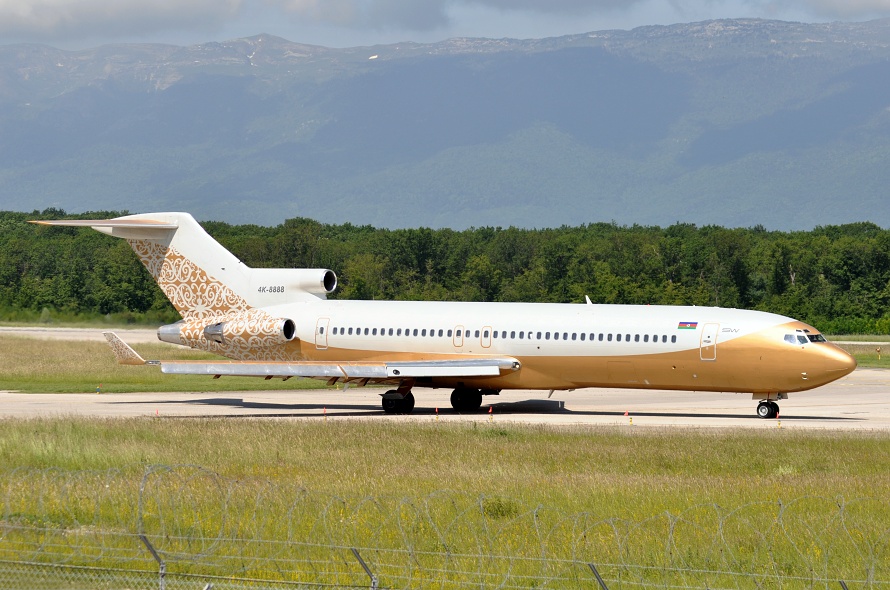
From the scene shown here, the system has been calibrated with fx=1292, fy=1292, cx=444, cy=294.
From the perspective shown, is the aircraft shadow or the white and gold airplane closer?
the white and gold airplane

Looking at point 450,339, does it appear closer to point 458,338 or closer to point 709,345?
point 458,338

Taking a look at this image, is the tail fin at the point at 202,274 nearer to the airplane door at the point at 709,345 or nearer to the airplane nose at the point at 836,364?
the airplane door at the point at 709,345

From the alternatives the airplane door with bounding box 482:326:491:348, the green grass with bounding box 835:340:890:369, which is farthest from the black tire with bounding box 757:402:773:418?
the green grass with bounding box 835:340:890:369

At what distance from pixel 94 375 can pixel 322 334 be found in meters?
16.3

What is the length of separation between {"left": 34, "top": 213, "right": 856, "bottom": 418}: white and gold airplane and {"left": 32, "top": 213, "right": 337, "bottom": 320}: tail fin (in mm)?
33

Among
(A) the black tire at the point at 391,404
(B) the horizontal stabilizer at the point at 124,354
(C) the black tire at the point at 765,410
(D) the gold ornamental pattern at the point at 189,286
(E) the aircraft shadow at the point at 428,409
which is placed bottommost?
(E) the aircraft shadow at the point at 428,409

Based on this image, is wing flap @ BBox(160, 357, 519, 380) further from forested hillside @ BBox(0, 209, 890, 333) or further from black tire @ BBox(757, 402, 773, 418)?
forested hillside @ BBox(0, 209, 890, 333)

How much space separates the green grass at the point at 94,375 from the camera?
4797cm

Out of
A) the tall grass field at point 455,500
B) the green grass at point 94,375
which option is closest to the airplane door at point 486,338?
the tall grass field at point 455,500

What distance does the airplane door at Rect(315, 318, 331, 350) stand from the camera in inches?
1569

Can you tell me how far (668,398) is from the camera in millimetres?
45000

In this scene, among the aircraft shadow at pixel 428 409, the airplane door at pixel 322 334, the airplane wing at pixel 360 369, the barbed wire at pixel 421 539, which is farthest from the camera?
the airplane door at pixel 322 334

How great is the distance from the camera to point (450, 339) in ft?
125

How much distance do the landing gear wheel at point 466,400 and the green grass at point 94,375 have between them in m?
11.8
